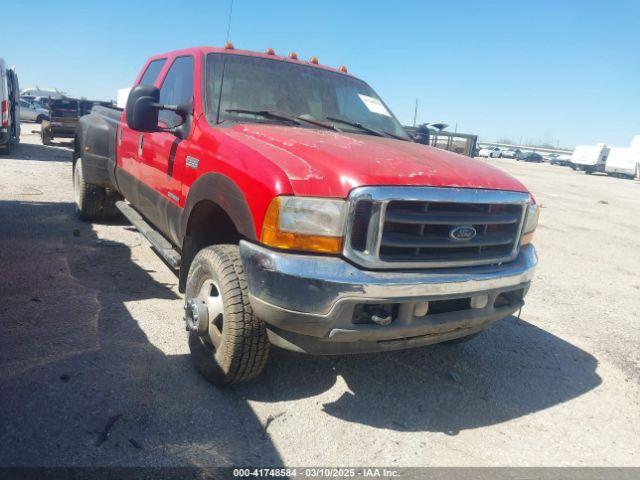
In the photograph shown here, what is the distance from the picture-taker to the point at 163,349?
3279 millimetres

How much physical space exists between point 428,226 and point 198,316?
1.39m

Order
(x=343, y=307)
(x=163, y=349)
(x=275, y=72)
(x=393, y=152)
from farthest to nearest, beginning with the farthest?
1. (x=275, y=72)
2. (x=163, y=349)
3. (x=393, y=152)
4. (x=343, y=307)

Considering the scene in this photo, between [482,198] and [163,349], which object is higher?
[482,198]

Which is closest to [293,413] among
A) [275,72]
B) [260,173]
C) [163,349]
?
[163,349]

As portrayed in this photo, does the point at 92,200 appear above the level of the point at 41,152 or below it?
above

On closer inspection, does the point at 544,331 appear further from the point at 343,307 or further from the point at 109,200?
the point at 109,200

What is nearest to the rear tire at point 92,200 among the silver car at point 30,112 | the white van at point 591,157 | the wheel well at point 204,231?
the wheel well at point 204,231

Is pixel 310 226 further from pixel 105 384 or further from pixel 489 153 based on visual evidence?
pixel 489 153

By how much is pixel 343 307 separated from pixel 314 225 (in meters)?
0.40

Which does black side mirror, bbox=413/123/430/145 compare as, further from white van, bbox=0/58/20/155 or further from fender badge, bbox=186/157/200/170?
white van, bbox=0/58/20/155

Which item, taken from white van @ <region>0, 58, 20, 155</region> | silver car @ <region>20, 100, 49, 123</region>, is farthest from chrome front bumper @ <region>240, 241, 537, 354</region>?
silver car @ <region>20, 100, 49, 123</region>

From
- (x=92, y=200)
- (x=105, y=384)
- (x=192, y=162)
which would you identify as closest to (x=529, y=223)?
(x=192, y=162)

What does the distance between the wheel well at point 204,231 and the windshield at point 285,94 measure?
614 mm

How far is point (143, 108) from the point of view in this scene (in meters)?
3.21
